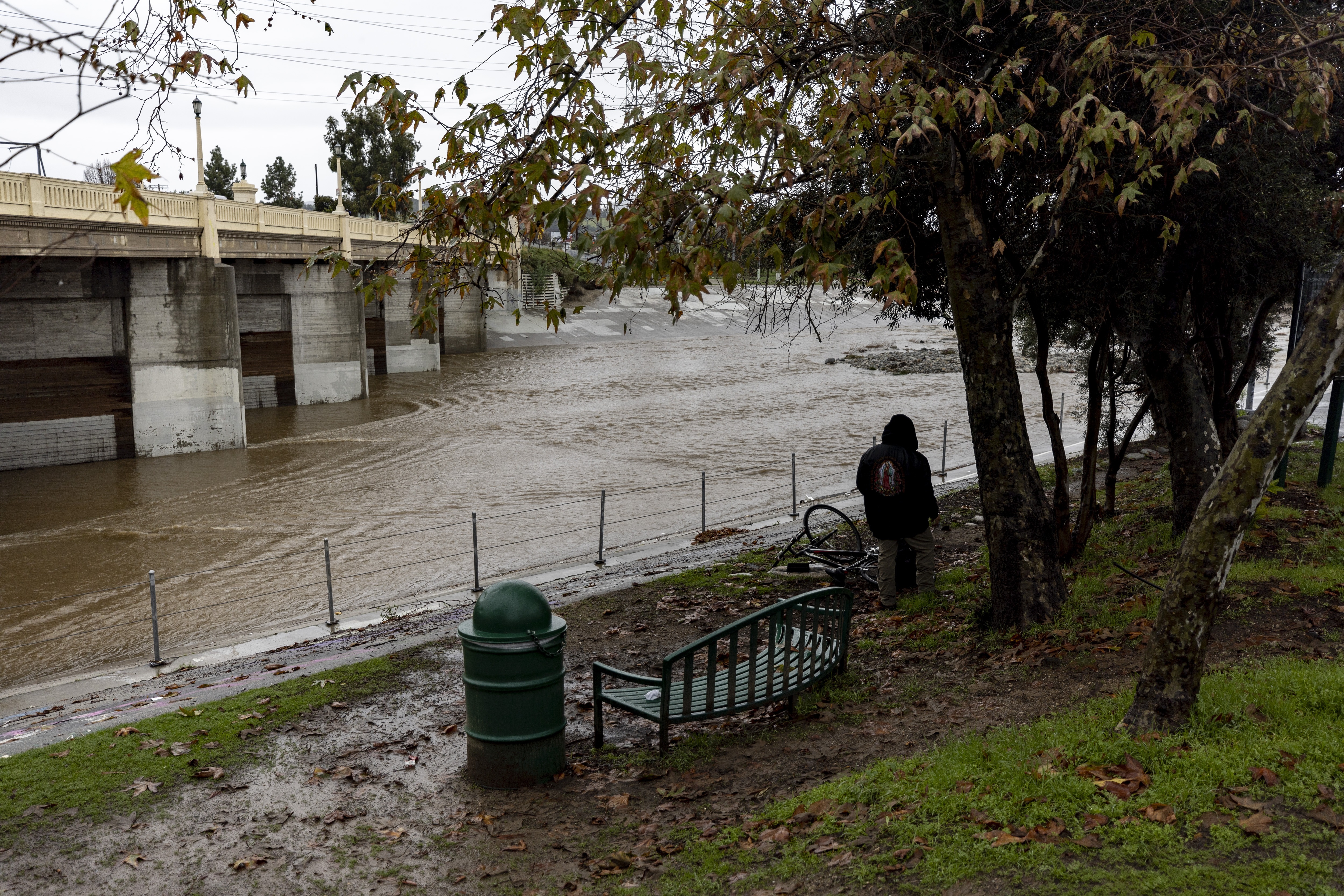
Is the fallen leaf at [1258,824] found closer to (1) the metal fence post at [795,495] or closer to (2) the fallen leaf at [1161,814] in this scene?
(2) the fallen leaf at [1161,814]

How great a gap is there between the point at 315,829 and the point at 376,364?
5296 cm

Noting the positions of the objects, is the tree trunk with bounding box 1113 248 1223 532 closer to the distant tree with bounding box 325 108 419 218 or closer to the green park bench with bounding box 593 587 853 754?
the green park bench with bounding box 593 587 853 754

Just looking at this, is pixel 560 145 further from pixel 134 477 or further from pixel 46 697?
pixel 134 477

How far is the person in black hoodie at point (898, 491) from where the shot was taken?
957 cm

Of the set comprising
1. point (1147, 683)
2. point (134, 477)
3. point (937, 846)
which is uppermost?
point (1147, 683)

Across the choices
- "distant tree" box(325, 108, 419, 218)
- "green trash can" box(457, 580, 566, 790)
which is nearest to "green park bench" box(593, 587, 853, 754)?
"green trash can" box(457, 580, 566, 790)

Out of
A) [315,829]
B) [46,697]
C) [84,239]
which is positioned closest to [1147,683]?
[315,829]

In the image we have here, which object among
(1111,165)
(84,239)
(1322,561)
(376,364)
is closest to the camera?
(1322,561)

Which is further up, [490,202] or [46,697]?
[490,202]

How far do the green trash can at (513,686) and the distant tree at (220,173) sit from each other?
3757 inches

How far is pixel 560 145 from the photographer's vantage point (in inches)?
292

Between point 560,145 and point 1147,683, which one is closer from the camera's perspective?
point 1147,683

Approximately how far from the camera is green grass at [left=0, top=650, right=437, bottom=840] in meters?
6.24

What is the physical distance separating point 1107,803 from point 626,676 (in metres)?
3.11
